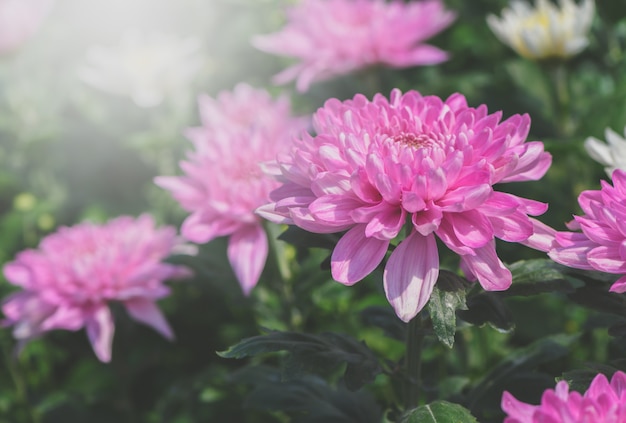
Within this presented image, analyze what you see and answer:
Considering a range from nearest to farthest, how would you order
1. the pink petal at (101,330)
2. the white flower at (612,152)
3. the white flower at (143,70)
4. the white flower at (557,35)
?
the white flower at (612,152)
the pink petal at (101,330)
the white flower at (557,35)
the white flower at (143,70)

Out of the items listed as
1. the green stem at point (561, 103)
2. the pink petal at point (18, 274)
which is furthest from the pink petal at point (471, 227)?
the green stem at point (561, 103)

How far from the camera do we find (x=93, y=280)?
59.0 inches

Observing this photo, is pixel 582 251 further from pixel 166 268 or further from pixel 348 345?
pixel 166 268

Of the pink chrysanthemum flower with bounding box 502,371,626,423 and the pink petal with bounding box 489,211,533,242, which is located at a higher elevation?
the pink petal with bounding box 489,211,533,242

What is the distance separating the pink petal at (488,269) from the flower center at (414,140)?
130mm

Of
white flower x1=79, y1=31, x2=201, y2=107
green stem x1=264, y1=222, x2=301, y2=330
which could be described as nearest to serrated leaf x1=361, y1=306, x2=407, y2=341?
green stem x1=264, y1=222, x2=301, y2=330

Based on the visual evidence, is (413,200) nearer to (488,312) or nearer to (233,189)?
(488,312)

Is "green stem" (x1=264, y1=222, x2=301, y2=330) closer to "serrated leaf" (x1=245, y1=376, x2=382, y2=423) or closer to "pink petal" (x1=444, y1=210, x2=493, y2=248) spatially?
"serrated leaf" (x1=245, y1=376, x2=382, y2=423)

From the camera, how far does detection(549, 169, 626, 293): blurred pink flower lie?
798 millimetres

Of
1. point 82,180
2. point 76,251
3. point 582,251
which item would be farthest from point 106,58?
point 582,251

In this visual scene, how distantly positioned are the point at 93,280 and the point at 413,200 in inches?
33.6

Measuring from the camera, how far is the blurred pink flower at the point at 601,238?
2.62 ft

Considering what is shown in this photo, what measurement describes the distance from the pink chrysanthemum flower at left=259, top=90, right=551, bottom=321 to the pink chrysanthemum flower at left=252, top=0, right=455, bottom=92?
38.9 inches

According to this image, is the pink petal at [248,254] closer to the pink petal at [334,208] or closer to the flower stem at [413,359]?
the flower stem at [413,359]
